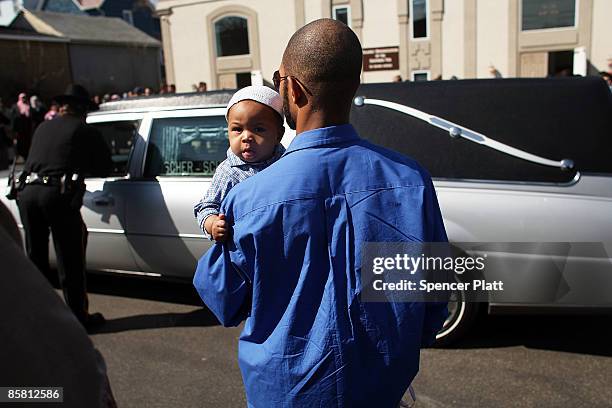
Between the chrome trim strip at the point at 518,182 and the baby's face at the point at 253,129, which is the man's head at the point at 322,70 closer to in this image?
the baby's face at the point at 253,129

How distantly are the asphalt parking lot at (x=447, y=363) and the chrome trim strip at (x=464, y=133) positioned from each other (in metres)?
1.21

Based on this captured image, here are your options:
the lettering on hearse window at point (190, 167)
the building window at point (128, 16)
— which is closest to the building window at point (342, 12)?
the lettering on hearse window at point (190, 167)

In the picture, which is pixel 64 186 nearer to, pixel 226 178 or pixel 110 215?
pixel 110 215

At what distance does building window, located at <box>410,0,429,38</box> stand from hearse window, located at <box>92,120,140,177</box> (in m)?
17.1

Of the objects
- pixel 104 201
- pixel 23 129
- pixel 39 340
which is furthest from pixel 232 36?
pixel 39 340

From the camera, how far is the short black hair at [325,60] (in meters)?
1.36

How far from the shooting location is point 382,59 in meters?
21.3

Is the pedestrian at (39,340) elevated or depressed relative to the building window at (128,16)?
depressed

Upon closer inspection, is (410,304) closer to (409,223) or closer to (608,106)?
(409,223)

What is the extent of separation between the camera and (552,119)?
10.7ft

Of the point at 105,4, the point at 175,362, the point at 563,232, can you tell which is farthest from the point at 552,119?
the point at 105,4

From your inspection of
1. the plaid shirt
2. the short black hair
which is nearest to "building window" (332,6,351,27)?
the plaid shirt

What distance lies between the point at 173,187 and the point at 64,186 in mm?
734

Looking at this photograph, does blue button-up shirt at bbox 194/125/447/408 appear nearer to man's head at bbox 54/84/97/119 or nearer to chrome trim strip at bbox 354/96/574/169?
chrome trim strip at bbox 354/96/574/169
